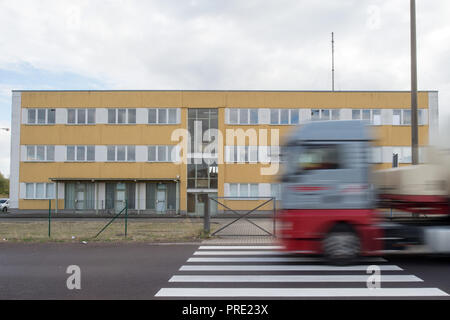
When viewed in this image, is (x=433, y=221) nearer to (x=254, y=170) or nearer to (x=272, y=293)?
(x=272, y=293)

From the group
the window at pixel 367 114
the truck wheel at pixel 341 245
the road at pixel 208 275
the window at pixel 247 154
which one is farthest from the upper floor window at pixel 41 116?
the truck wheel at pixel 341 245

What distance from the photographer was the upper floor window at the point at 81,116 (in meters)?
35.9

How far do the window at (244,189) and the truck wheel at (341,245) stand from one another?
26031 mm

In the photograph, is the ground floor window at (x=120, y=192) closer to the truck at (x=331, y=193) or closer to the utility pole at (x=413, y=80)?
the utility pole at (x=413, y=80)

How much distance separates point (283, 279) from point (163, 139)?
28.7m

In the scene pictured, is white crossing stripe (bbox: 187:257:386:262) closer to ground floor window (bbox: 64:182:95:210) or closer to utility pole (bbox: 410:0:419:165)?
utility pole (bbox: 410:0:419:165)

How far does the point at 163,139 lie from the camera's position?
35.5 meters

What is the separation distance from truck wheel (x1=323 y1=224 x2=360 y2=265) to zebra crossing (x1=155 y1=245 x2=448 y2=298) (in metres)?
0.20

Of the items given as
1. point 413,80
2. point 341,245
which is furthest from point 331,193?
point 413,80

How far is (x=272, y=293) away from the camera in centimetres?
691

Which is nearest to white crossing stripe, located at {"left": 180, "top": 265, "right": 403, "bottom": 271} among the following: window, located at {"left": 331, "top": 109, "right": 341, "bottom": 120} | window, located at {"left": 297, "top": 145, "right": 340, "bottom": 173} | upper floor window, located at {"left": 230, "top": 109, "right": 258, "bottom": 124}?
window, located at {"left": 297, "top": 145, "right": 340, "bottom": 173}

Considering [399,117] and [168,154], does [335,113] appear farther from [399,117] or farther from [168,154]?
[168,154]

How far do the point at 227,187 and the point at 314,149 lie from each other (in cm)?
2628

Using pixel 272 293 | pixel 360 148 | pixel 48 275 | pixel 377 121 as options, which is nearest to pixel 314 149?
pixel 360 148
